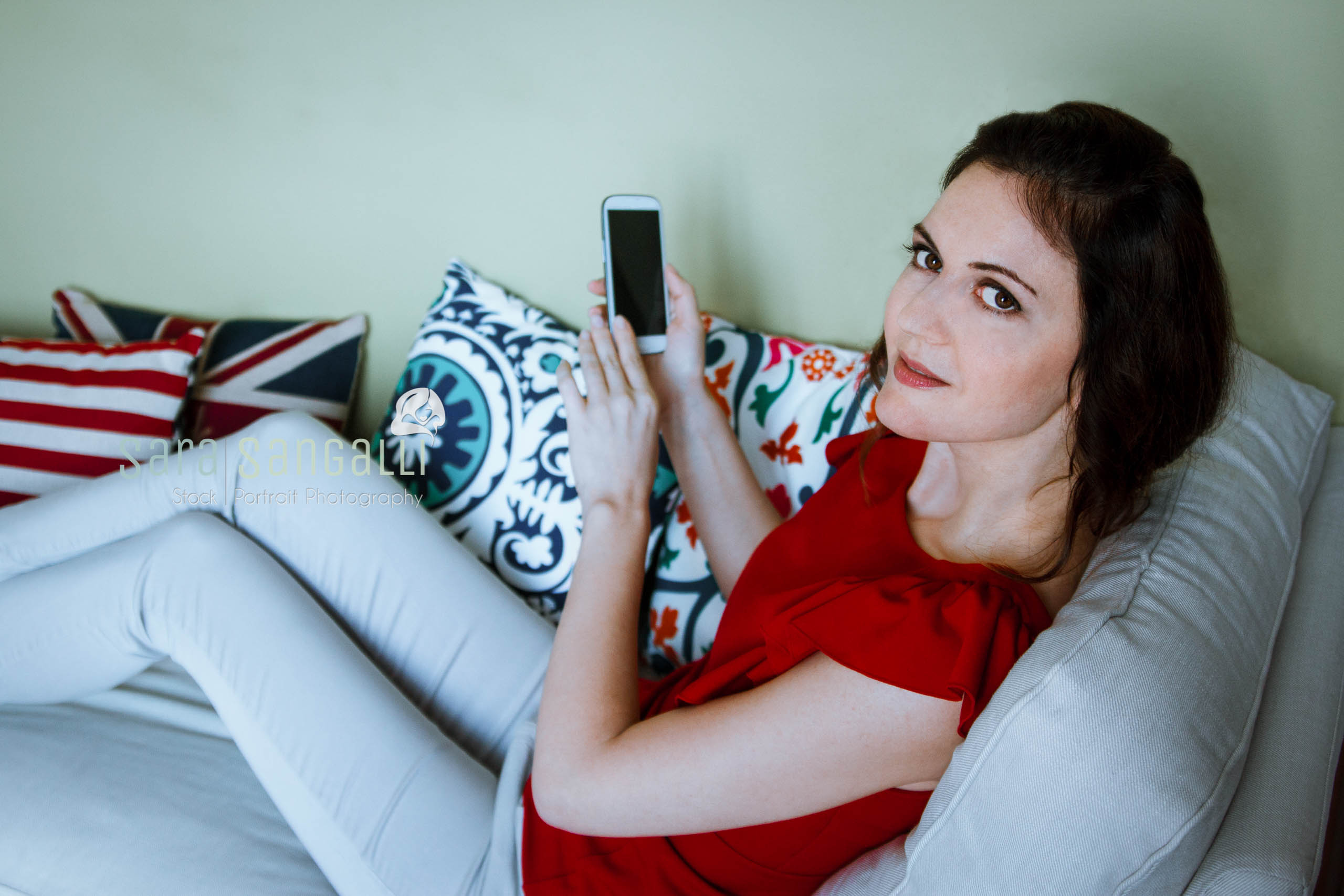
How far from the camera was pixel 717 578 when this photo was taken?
1074 mm

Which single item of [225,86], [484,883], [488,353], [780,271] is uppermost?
[225,86]

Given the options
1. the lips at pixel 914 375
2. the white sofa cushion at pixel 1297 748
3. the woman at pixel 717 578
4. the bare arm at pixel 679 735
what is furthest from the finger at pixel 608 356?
the white sofa cushion at pixel 1297 748

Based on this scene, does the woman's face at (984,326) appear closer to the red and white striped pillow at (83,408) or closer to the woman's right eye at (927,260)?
the woman's right eye at (927,260)

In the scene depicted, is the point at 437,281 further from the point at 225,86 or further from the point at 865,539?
the point at 865,539

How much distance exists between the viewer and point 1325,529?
0.89 m

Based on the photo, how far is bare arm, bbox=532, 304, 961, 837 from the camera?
0.62 metres

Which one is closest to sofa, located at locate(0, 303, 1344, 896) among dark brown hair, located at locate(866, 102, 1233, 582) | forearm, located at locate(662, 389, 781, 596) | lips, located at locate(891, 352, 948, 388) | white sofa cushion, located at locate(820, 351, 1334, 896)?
white sofa cushion, located at locate(820, 351, 1334, 896)

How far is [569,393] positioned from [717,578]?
323 millimetres

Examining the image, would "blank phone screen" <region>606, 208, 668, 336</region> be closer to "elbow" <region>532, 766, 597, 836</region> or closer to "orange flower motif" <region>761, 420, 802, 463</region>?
"orange flower motif" <region>761, 420, 802, 463</region>

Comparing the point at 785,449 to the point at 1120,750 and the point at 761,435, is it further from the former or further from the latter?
the point at 1120,750

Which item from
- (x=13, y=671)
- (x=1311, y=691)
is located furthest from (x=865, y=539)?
(x=13, y=671)

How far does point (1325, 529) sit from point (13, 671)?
148 cm

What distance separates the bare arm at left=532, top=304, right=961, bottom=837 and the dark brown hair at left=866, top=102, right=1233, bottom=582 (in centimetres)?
18

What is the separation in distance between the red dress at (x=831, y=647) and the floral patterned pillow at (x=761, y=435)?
14 centimetres
